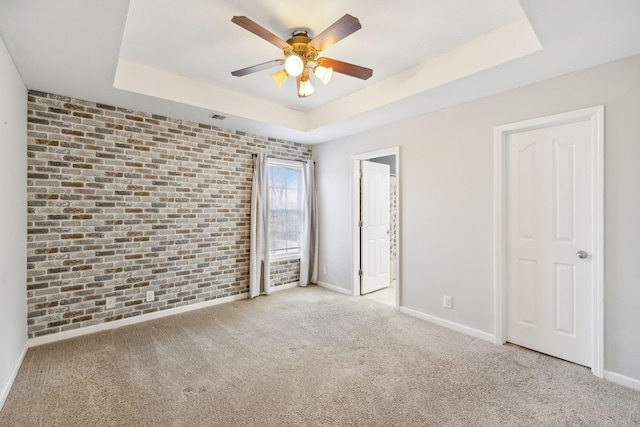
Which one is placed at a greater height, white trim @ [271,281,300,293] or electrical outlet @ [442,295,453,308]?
electrical outlet @ [442,295,453,308]

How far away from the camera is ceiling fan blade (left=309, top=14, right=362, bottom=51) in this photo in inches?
67.4

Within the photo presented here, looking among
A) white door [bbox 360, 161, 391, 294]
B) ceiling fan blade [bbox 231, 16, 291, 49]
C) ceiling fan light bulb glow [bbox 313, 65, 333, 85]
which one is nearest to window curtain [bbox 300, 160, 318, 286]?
white door [bbox 360, 161, 391, 294]

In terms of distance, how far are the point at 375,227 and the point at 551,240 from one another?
7.88 ft

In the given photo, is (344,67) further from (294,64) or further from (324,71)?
Answer: (294,64)

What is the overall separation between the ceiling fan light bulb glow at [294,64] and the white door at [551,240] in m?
2.14

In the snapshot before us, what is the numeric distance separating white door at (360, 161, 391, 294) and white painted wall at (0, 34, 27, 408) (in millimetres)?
3741

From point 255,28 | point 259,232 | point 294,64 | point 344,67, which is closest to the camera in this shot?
point 255,28

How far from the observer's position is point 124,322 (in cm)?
324

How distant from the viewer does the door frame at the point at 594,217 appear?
2256 millimetres

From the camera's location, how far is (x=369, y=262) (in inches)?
181

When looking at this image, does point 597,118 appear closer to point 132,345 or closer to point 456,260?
point 456,260

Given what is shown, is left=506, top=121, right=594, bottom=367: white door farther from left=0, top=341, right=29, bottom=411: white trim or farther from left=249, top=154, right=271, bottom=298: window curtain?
left=0, top=341, right=29, bottom=411: white trim

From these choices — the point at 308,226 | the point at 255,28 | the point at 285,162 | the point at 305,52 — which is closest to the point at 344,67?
the point at 305,52

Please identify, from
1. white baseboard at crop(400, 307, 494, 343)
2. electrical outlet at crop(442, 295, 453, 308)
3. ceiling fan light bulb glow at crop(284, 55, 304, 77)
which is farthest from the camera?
electrical outlet at crop(442, 295, 453, 308)
